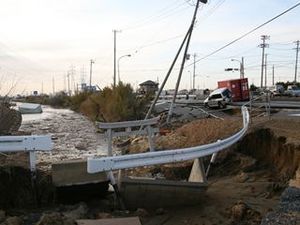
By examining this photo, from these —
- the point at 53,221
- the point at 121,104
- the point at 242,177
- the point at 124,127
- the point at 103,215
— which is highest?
the point at 124,127

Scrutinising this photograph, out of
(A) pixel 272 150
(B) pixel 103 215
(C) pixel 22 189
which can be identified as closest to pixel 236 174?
(A) pixel 272 150

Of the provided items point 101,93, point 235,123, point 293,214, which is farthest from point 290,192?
point 101,93

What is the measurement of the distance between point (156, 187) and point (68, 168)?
5.87ft

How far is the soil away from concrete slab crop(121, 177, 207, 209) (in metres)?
0.21

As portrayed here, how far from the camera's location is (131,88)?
51.3 metres

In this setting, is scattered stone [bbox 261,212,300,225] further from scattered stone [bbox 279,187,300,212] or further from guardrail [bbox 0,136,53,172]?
guardrail [bbox 0,136,53,172]

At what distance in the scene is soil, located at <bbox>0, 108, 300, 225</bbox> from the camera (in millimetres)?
9414

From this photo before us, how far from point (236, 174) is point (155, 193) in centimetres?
517

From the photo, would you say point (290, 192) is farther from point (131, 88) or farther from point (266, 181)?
point (131, 88)

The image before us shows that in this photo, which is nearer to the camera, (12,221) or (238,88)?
(12,221)

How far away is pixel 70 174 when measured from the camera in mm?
10312

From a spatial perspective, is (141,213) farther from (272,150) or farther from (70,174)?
(272,150)

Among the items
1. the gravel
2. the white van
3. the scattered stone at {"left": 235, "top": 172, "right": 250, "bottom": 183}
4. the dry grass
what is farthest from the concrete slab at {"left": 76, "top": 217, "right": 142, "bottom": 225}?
the white van

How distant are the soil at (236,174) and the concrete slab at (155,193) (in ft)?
0.70
